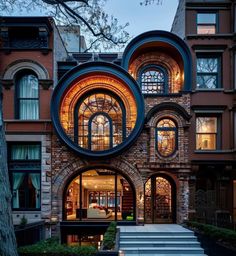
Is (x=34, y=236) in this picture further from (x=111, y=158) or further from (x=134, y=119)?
(x=134, y=119)

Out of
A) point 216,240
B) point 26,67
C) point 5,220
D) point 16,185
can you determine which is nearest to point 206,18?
point 26,67

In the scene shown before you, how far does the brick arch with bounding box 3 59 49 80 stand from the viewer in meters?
17.3

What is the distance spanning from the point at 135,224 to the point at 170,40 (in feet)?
30.4

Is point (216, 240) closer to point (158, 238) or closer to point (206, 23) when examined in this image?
point (158, 238)

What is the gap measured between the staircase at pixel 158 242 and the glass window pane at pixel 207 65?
8.09 m

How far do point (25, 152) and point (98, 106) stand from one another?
14.1ft

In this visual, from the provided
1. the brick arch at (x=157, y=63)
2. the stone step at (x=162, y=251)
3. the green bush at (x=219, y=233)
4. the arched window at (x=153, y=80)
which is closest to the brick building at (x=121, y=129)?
the brick arch at (x=157, y=63)

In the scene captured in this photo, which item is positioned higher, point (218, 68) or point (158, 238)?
point (218, 68)

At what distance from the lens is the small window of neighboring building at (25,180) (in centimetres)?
1716

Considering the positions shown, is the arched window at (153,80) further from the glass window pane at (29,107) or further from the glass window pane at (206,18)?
the glass window pane at (29,107)

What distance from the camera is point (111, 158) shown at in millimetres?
17125

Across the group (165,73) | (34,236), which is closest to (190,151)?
(165,73)

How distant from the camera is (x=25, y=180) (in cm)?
1725

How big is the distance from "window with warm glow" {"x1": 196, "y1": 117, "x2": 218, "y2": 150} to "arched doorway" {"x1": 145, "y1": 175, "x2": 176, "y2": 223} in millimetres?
2477
